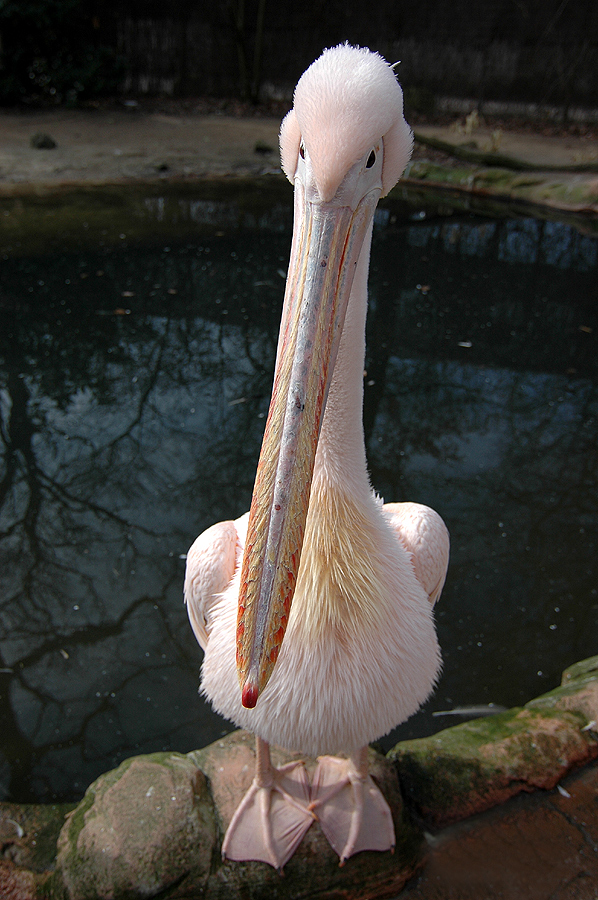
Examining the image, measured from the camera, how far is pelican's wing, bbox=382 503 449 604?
173 cm

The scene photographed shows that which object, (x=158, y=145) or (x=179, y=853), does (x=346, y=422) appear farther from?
(x=158, y=145)

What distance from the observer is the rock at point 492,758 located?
1717 mm

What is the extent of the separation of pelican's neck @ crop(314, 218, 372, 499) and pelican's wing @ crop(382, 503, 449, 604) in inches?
15.2

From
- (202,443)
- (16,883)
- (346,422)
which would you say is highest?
(346,422)

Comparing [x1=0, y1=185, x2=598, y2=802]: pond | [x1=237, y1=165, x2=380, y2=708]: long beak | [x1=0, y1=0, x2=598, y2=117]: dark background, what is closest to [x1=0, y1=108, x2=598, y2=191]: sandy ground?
[x1=0, y1=0, x2=598, y2=117]: dark background

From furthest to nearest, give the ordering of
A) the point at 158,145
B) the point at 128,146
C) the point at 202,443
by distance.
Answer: the point at 158,145
the point at 128,146
the point at 202,443

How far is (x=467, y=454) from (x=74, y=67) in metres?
10.8

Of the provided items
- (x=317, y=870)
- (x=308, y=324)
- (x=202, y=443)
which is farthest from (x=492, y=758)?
(x=202, y=443)

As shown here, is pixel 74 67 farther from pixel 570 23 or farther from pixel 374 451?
pixel 374 451

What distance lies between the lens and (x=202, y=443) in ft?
11.8

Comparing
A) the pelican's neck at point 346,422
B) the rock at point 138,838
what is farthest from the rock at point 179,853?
the pelican's neck at point 346,422

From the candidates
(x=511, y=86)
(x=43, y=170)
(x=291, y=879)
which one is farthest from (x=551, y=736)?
(x=511, y=86)

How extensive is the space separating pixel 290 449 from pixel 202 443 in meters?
2.64

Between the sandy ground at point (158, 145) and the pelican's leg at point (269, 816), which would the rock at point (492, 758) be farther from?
the sandy ground at point (158, 145)
